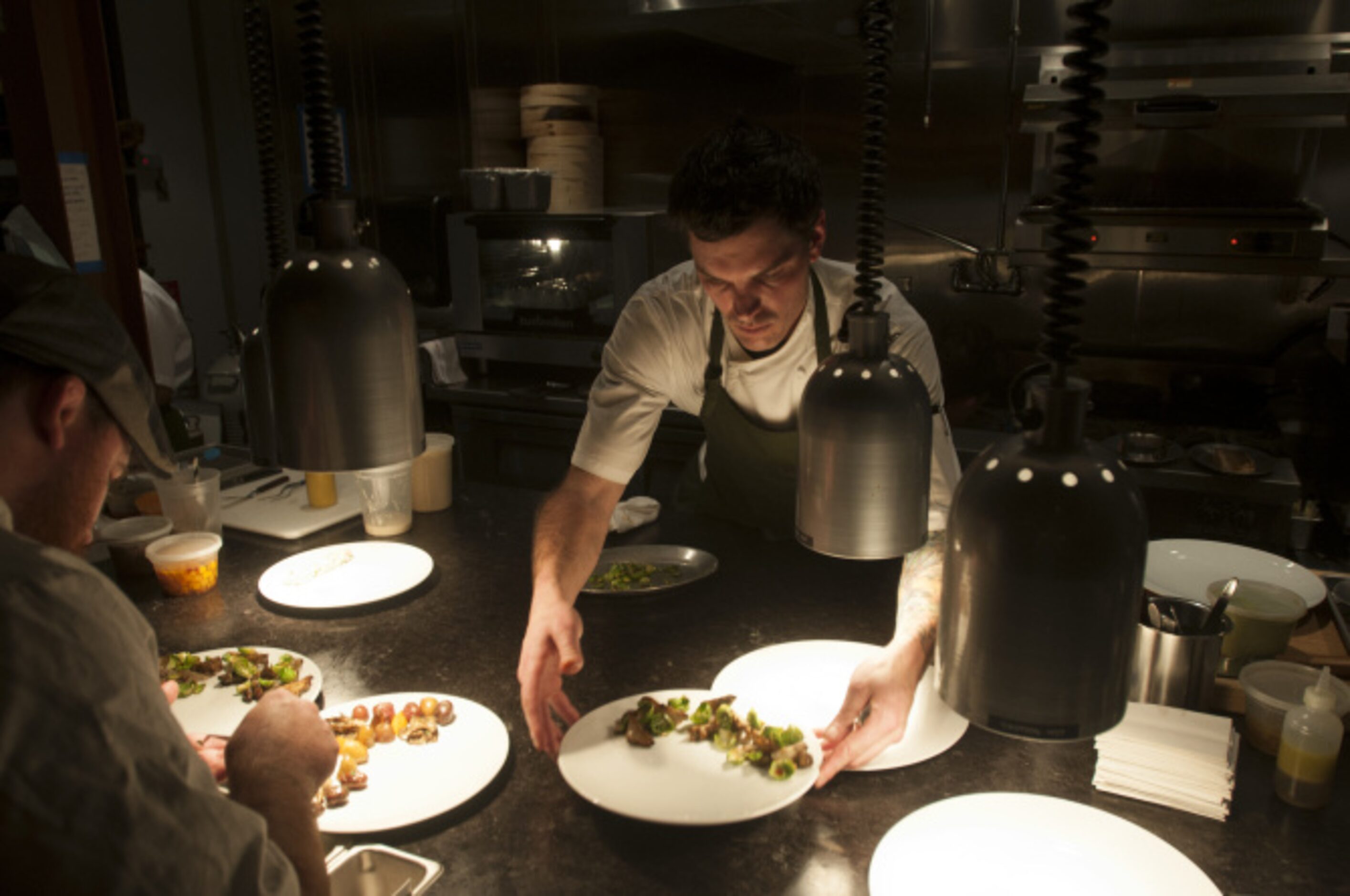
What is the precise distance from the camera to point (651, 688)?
1667 millimetres

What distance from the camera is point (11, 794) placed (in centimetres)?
80

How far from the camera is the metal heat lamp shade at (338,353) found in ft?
3.90

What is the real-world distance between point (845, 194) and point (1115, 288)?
1229 mm

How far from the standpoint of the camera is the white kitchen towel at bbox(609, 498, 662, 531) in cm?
238

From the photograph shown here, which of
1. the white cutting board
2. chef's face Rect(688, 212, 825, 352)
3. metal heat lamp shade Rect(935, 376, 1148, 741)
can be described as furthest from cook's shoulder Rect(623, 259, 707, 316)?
metal heat lamp shade Rect(935, 376, 1148, 741)

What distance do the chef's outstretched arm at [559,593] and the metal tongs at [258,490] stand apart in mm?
981

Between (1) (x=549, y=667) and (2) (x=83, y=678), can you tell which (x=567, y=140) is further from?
(2) (x=83, y=678)

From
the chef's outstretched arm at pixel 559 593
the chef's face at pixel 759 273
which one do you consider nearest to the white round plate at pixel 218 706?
the chef's outstretched arm at pixel 559 593

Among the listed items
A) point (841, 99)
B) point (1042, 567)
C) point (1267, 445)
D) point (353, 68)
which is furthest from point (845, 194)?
point (1042, 567)

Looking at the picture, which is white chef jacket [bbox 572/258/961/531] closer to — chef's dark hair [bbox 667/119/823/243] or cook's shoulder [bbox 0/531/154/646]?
chef's dark hair [bbox 667/119/823/243]

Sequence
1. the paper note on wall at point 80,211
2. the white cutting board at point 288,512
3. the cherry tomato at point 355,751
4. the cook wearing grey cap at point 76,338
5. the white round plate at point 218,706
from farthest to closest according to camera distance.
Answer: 1. the paper note on wall at point 80,211
2. the white cutting board at point 288,512
3. the white round plate at point 218,706
4. the cherry tomato at point 355,751
5. the cook wearing grey cap at point 76,338

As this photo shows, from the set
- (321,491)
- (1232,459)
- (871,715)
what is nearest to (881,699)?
(871,715)

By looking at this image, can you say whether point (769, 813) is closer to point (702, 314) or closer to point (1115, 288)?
point (702, 314)

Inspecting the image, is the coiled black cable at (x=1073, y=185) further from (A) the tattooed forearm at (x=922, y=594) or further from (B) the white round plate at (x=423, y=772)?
(B) the white round plate at (x=423, y=772)
